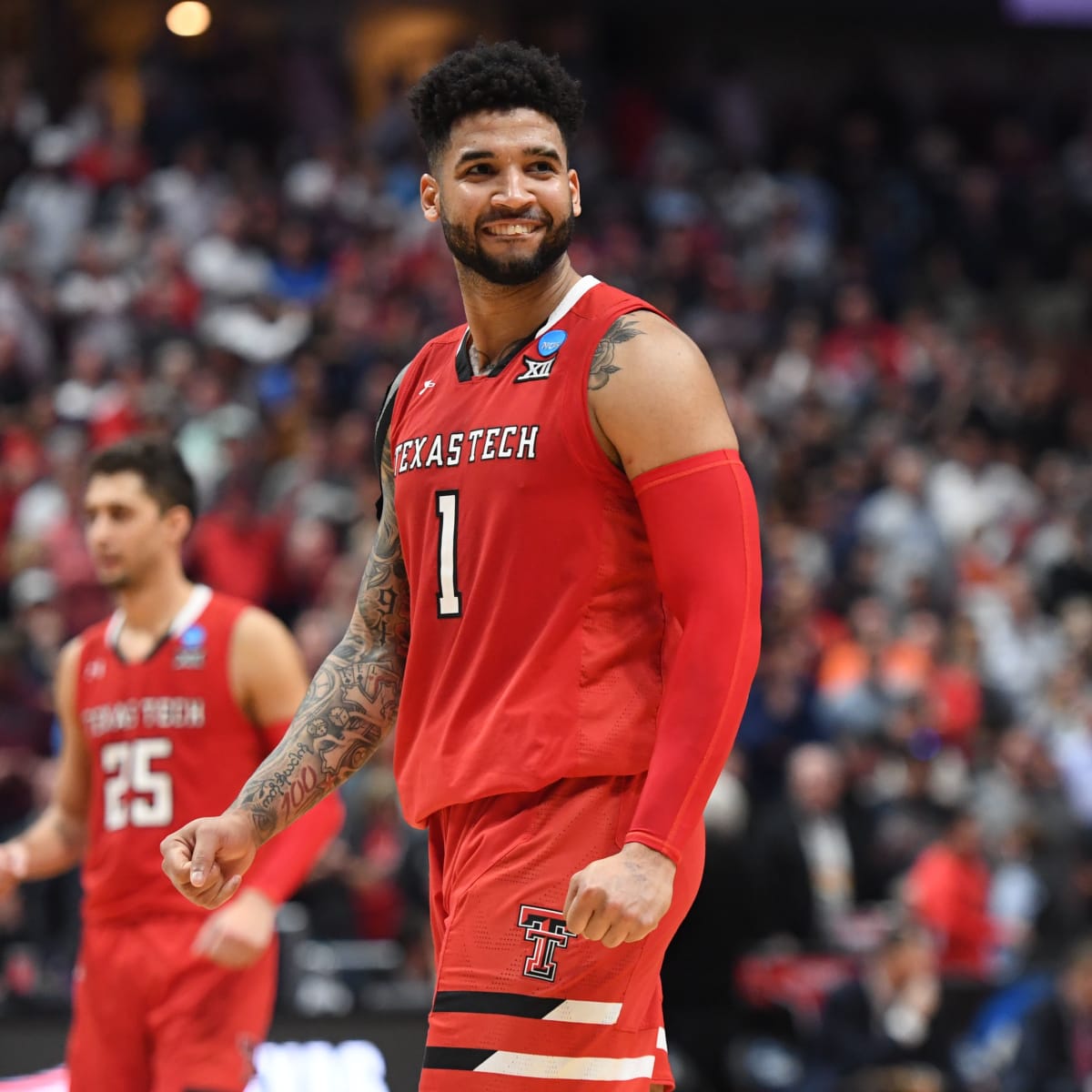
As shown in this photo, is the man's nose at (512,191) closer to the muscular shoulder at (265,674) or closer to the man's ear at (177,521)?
the muscular shoulder at (265,674)

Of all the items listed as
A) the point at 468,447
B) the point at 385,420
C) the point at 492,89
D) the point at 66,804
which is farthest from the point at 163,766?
the point at 492,89

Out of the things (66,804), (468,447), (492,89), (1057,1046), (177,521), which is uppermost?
(492,89)

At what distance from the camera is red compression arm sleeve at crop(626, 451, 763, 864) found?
143 inches

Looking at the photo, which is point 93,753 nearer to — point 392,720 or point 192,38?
point 392,720

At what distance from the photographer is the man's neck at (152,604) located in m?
6.69

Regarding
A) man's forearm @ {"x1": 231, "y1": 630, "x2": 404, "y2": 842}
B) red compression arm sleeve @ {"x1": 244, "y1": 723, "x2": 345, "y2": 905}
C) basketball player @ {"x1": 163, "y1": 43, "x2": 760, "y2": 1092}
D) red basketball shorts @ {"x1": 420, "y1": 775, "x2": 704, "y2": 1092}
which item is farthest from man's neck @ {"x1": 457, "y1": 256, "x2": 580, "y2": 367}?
red compression arm sleeve @ {"x1": 244, "y1": 723, "x2": 345, "y2": 905}

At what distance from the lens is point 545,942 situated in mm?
3746

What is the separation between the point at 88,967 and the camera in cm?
628

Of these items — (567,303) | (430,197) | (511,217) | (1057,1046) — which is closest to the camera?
(511,217)

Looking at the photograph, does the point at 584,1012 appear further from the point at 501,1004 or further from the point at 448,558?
the point at 448,558

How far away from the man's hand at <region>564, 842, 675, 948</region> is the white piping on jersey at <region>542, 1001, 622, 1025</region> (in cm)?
26

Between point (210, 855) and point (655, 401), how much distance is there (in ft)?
4.28

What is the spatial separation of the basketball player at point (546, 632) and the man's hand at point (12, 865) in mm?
2351

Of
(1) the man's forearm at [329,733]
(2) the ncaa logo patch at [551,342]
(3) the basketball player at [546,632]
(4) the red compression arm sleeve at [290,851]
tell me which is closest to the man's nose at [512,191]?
(3) the basketball player at [546,632]
